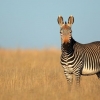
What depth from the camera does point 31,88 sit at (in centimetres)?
985

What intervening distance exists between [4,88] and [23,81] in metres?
1.54

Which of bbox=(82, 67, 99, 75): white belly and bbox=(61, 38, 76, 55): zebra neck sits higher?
bbox=(61, 38, 76, 55): zebra neck

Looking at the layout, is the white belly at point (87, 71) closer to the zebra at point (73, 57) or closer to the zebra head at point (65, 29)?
the zebra at point (73, 57)

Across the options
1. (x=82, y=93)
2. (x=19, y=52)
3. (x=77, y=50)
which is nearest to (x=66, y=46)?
(x=77, y=50)

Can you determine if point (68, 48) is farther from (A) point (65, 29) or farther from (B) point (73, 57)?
(A) point (65, 29)

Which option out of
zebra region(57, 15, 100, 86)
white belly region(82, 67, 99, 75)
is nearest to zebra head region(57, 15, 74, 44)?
zebra region(57, 15, 100, 86)

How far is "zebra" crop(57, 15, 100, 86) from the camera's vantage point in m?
9.66

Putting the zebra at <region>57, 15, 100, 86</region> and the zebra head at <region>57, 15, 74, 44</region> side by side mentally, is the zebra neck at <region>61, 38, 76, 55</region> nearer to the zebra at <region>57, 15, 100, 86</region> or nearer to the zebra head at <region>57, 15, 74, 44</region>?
the zebra at <region>57, 15, 100, 86</region>

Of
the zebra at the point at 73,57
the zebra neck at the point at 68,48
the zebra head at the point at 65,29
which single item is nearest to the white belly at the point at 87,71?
the zebra at the point at 73,57

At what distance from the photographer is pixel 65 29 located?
967 cm

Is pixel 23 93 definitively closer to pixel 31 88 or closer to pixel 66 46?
pixel 31 88

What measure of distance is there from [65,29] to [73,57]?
877 mm

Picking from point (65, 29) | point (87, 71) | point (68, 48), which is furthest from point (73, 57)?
point (65, 29)

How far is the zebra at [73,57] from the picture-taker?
9.66 meters
